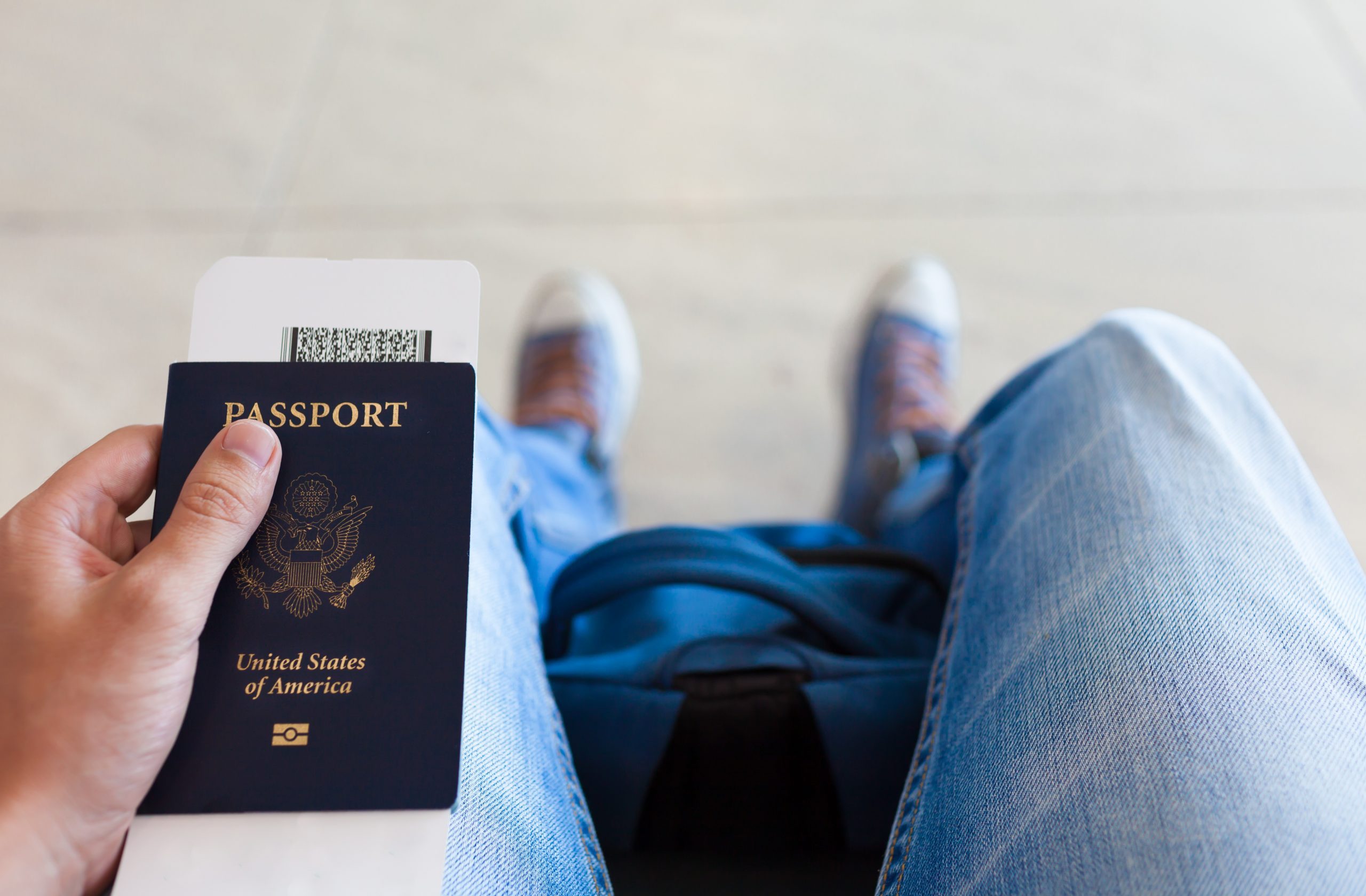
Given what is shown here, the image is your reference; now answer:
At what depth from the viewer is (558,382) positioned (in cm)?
102

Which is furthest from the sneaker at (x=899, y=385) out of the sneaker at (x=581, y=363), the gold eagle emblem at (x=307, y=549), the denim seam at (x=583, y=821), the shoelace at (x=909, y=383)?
the gold eagle emblem at (x=307, y=549)

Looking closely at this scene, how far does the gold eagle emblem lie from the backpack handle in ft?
0.60

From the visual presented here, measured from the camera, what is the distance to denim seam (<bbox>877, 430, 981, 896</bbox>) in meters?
0.44

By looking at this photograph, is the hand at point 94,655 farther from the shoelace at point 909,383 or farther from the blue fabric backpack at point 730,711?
the shoelace at point 909,383

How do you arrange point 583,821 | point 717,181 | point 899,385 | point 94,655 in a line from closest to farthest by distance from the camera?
1. point 94,655
2. point 583,821
3. point 899,385
4. point 717,181

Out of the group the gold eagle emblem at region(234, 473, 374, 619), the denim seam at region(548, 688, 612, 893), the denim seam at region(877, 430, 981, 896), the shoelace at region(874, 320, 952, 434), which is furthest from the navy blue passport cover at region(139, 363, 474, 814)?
the shoelace at region(874, 320, 952, 434)

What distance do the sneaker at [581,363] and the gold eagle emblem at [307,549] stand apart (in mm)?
554

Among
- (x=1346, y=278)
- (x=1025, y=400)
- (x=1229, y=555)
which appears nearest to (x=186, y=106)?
(x=1025, y=400)

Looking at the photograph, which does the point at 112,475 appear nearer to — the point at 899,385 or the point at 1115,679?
the point at 1115,679

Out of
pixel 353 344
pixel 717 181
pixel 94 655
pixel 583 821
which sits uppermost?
pixel 717 181

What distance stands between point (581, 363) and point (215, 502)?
2.16 feet

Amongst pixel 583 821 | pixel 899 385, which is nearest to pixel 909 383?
pixel 899 385

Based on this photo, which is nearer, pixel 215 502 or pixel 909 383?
pixel 215 502

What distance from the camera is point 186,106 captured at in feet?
4.00
